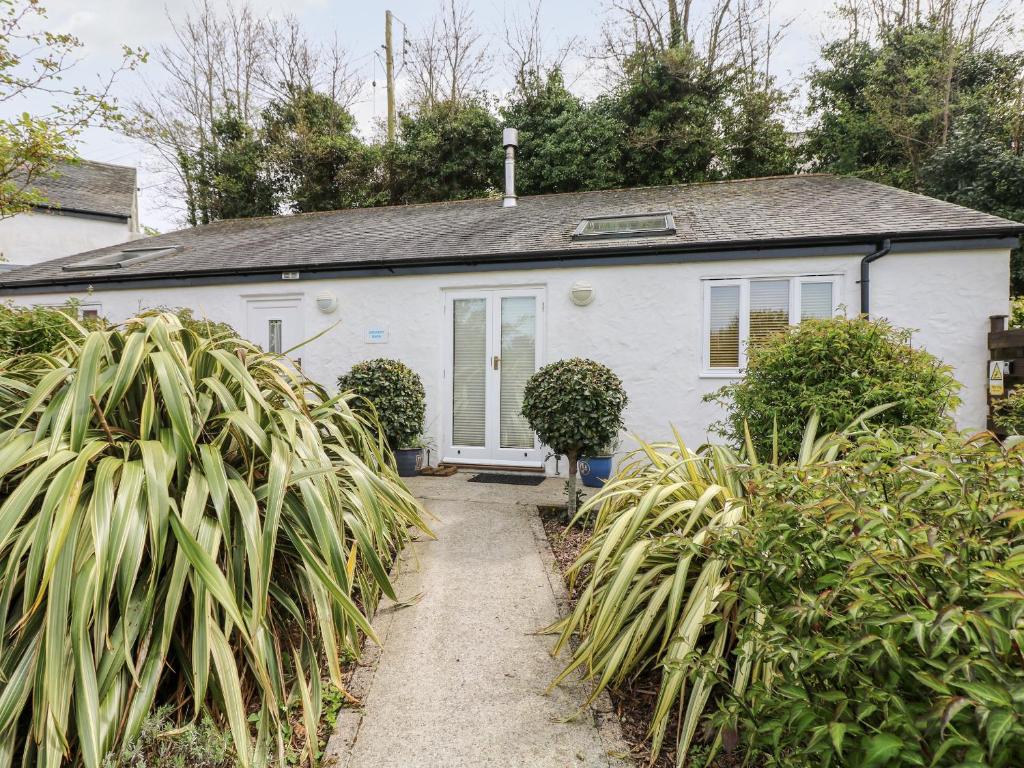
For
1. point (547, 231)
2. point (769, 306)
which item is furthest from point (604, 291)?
point (769, 306)

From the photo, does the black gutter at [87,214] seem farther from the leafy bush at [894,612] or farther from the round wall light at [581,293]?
the leafy bush at [894,612]

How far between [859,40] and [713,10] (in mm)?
3926

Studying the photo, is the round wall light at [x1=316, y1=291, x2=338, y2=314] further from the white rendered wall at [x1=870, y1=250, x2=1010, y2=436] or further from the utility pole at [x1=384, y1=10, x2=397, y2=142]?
the utility pole at [x1=384, y1=10, x2=397, y2=142]

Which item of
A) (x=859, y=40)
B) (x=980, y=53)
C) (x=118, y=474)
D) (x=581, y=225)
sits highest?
(x=859, y=40)

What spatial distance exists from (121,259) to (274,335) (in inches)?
173

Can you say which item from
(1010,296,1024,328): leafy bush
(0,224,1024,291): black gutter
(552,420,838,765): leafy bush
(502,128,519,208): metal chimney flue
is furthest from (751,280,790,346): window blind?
(502,128,519,208): metal chimney flue

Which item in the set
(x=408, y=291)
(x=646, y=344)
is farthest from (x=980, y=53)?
(x=408, y=291)

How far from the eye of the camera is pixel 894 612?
114 cm

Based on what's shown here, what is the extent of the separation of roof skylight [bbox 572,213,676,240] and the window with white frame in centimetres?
Answer: 111

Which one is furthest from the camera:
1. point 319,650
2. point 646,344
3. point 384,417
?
point 646,344

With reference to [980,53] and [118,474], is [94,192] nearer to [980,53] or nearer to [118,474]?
[118,474]

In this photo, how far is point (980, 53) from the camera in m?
12.9

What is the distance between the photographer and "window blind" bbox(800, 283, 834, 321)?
20.6 ft

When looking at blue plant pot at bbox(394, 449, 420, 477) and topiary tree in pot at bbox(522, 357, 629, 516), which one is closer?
topiary tree in pot at bbox(522, 357, 629, 516)
